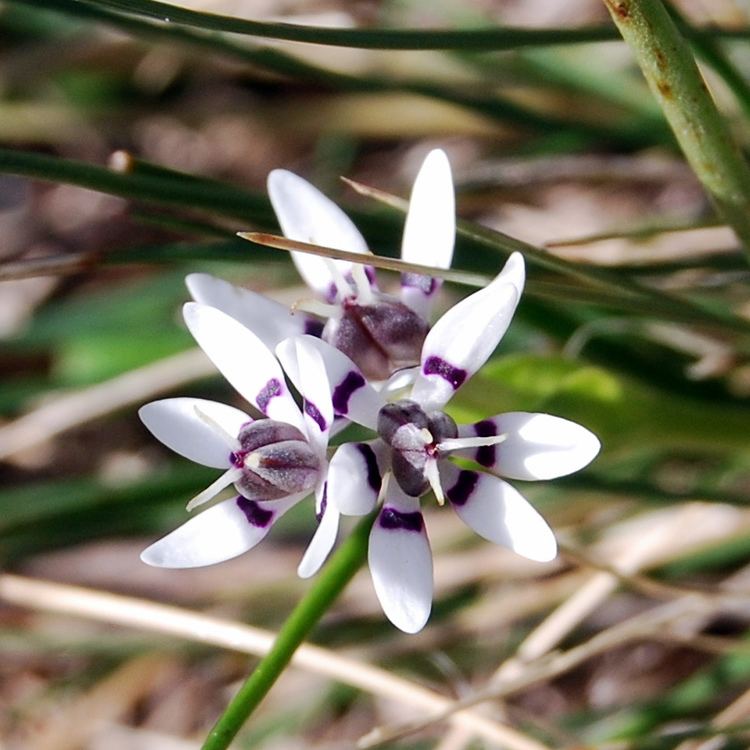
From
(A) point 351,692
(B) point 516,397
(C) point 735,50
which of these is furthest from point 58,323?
(C) point 735,50

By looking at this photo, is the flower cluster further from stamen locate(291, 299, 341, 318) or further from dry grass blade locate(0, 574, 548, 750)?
dry grass blade locate(0, 574, 548, 750)

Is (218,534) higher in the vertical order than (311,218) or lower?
lower

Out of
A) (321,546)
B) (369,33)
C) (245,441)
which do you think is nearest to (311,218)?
(369,33)

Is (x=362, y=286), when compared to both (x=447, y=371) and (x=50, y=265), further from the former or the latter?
(x=50, y=265)

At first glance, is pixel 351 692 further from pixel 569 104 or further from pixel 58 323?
pixel 569 104

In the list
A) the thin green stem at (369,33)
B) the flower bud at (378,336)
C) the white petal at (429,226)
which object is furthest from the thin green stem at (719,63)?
the flower bud at (378,336)

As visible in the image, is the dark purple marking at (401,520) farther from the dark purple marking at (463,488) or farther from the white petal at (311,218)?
the white petal at (311,218)
